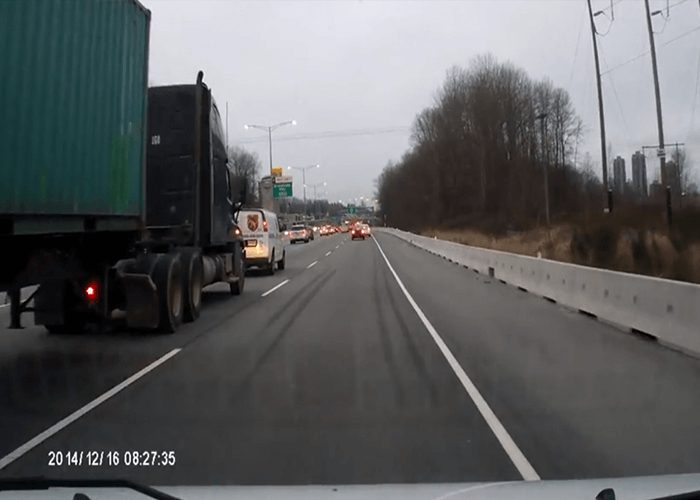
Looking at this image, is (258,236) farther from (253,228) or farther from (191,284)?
(191,284)

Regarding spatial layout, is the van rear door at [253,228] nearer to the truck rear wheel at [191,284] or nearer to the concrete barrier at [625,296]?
the concrete barrier at [625,296]

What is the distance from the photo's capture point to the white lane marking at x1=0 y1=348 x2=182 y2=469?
6.36 metres

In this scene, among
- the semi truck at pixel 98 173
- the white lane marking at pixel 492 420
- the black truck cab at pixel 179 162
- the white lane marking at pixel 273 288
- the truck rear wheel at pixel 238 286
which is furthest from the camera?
the white lane marking at pixel 273 288

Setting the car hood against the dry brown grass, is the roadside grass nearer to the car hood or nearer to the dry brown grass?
the dry brown grass

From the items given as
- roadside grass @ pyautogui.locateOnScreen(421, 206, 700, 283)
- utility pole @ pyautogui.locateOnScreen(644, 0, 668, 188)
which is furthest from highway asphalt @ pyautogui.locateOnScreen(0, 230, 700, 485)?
utility pole @ pyautogui.locateOnScreen(644, 0, 668, 188)

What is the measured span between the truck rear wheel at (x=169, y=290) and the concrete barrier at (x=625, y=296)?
24.5ft

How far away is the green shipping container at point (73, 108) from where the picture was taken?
7508 mm

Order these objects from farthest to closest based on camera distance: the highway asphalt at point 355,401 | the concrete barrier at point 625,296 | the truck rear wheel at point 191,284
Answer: the truck rear wheel at point 191,284 → the concrete barrier at point 625,296 → the highway asphalt at point 355,401

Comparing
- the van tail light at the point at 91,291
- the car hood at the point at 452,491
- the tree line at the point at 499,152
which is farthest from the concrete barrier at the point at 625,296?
the tree line at the point at 499,152

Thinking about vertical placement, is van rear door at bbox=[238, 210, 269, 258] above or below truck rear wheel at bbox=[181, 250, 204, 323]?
above

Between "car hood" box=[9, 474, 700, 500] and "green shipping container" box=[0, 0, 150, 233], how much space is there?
4139mm

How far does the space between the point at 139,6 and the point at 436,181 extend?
77.7 meters

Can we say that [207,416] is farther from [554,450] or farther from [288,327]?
[288,327]

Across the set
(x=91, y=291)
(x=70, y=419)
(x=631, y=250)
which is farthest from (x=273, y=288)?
(x=70, y=419)
